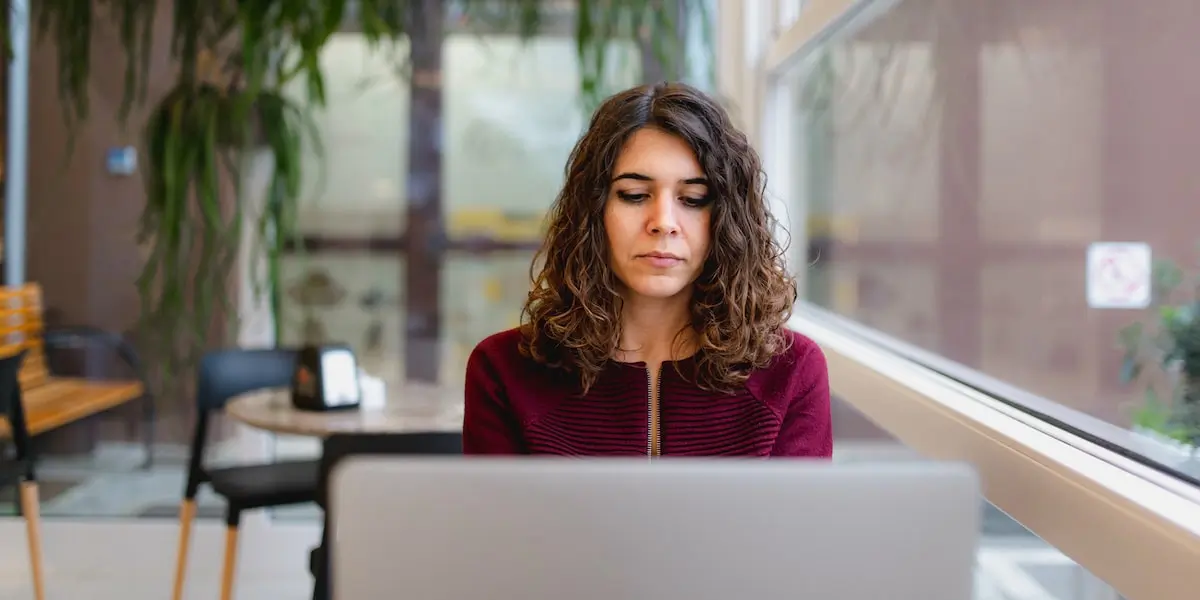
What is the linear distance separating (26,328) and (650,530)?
10.8 ft

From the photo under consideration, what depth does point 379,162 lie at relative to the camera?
3.36 meters

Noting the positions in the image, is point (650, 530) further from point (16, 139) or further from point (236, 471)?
point (16, 139)

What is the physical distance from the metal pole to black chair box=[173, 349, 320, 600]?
0.88 metres

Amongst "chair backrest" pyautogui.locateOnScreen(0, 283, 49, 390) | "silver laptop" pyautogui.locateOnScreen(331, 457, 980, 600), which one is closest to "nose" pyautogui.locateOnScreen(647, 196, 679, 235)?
"silver laptop" pyautogui.locateOnScreen(331, 457, 980, 600)

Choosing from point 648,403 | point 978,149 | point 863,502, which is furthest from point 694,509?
point 978,149

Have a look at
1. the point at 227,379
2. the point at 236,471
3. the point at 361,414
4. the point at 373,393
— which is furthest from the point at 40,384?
the point at 361,414

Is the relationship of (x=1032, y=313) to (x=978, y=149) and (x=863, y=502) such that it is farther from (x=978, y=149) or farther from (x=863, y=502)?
(x=863, y=502)

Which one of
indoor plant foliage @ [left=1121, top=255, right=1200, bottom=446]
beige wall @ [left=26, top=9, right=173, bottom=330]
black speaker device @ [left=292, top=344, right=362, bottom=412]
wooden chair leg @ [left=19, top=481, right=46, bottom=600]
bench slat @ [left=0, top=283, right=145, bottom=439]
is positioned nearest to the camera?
indoor plant foliage @ [left=1121, top=255, right=1200, bottom=446]

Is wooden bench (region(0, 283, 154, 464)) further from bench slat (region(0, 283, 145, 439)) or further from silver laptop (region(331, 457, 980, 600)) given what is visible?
silver laptop (region(331, 457, 980, 600))

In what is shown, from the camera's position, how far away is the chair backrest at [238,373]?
2.93 m

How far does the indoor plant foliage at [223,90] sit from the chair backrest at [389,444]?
5.17 ft

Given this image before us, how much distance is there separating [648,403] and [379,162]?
7.56 feet

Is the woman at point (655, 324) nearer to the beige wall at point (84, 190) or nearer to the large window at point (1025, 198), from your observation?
the large window at point (1025, 198)

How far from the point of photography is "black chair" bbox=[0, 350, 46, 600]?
2.47m
